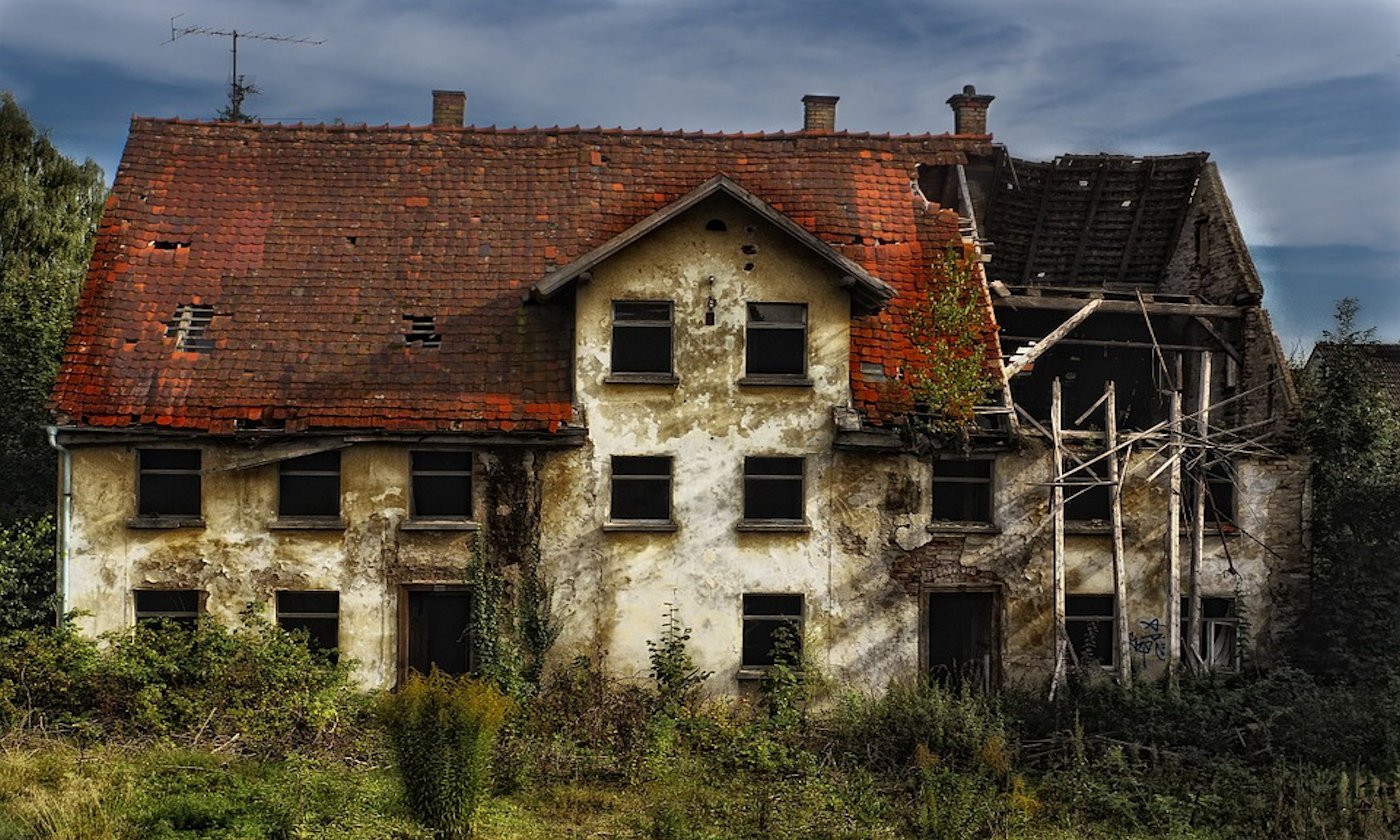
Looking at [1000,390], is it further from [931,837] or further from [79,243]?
[79,243]

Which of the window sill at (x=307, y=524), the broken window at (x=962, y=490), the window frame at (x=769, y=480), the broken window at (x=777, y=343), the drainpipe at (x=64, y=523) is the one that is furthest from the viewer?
the broken window at (x=962, y=490)

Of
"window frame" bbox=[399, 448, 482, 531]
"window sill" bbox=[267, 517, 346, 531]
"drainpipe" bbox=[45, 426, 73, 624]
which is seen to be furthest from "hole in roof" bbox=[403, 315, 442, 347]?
"drainpipe" bbox=[45, 426, 73, 624]

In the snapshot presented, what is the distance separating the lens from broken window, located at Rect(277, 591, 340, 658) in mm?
18000

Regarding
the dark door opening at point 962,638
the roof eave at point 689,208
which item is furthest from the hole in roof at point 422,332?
the dark door opening at point 962,638

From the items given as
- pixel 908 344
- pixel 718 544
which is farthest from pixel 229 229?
pixel 908 344

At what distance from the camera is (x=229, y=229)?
66.1ft

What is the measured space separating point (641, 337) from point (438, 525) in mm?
4113

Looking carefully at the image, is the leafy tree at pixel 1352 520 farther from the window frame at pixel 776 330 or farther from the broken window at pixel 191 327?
the broken window at pixel 191 327

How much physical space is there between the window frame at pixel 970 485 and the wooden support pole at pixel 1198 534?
9.80 ft

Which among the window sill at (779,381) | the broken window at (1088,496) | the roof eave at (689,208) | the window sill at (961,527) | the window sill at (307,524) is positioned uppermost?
the roof eave at (689,208)

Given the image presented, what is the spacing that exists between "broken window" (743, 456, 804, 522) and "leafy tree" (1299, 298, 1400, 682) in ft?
26.8

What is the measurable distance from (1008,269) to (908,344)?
16.6 feet

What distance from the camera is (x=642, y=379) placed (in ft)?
59.8

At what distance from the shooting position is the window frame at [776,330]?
1848cm
